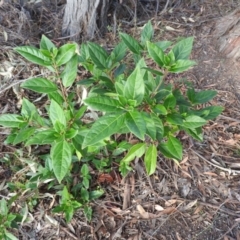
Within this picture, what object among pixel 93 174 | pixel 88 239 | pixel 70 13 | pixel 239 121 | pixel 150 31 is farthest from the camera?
pixel 70 13

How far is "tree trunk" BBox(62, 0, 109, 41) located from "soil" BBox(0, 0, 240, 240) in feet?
0.96

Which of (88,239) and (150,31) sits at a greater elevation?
(150,31)

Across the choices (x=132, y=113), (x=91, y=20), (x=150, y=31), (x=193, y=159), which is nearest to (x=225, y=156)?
(x=193, y=159)

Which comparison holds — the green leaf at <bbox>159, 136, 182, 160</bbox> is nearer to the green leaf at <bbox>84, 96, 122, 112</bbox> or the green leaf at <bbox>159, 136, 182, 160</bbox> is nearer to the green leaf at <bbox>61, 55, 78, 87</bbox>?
the green leaf at <bbox>84, 96, 122, 112</bbox>

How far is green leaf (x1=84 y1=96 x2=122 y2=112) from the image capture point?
1364mm

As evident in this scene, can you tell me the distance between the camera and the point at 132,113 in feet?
4.44

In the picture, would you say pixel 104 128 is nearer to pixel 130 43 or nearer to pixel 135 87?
pixel 135 87

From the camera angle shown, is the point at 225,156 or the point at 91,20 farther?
the point at 91,20

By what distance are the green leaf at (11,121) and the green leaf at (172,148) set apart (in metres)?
0.69

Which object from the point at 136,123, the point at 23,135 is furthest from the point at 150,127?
the point at 23,135

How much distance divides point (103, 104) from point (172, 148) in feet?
1.50

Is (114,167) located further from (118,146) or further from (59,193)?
(59,193)

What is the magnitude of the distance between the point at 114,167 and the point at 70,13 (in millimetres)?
1283

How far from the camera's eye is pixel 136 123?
4.34 ft
